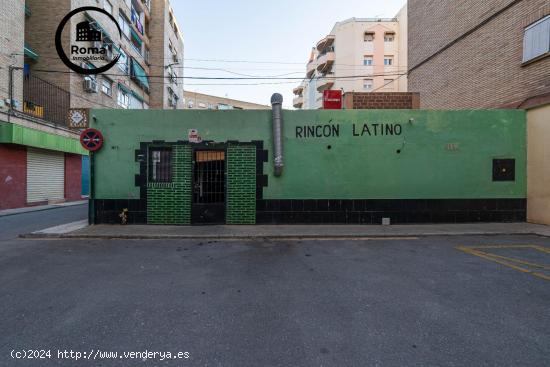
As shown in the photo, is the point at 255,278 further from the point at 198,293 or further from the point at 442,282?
the point at 442,282

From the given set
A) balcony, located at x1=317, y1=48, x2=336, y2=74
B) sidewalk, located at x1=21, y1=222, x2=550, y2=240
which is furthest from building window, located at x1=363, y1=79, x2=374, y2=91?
sidewalk, located at x1=21, y1=222, x2=550, y2=240

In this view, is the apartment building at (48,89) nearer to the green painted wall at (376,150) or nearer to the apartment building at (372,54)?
the green painted wall at (376,150)

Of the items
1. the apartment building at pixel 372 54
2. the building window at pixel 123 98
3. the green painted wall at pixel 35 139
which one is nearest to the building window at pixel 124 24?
the building window at pixel 123 98

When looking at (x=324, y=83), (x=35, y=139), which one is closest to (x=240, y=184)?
(x=35, y=139)

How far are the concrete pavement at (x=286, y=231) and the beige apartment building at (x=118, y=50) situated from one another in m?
11.9

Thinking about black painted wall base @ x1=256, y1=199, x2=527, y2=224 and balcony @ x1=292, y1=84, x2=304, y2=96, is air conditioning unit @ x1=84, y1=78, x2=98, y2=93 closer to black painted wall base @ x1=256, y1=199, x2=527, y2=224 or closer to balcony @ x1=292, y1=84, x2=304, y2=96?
black painted wall base @ x1=256, y1=199, x2=527, y2=224

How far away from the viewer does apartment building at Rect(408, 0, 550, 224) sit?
27.9 feet

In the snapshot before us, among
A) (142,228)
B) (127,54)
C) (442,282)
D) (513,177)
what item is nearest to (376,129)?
(513,177)

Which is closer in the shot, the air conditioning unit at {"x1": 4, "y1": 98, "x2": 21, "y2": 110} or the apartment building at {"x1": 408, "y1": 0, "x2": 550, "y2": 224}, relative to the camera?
the apartment building at {"x1": 408, "y1": 0, "x2": 550, "y2": 224}

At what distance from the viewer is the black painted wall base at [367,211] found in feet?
27.9

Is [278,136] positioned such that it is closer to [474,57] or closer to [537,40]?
[537,40]

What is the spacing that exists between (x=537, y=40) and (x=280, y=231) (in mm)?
11350

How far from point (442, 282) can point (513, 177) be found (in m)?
7.84

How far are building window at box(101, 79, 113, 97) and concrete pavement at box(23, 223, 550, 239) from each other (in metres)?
16.2
